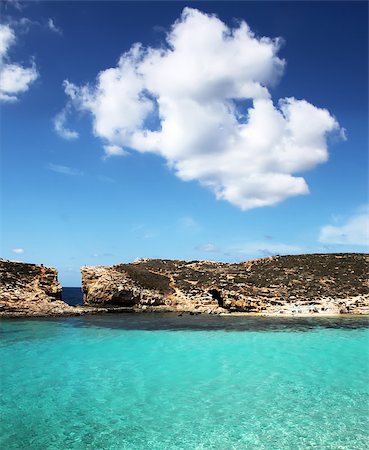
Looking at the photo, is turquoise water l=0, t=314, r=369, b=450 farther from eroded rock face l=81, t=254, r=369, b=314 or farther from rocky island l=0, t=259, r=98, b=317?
eroded rock face l=81, t=254, r=369, b=314

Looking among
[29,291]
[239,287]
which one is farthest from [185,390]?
[239,287]

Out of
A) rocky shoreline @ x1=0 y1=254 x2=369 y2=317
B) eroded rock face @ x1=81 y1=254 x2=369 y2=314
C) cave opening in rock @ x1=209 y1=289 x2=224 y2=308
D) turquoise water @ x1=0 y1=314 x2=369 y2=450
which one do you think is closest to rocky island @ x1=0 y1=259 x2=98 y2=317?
rocky shoreline @ x1=0 y1=254 x2=369 y2=317

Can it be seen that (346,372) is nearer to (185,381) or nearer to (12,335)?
(185,381)

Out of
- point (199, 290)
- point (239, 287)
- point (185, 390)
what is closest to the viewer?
point (185, 390)

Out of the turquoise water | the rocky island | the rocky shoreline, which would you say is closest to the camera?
the turquoise water

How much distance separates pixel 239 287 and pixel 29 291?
26840mm

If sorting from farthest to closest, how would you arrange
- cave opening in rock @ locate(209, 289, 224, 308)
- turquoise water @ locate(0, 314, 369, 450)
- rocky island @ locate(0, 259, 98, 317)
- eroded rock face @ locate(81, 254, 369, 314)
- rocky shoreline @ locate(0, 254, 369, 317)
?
cave opening in rock @ locate(209, 289, 224, 308)
eroded rock face @ locate(81, 254, 369, 314)
rocky shoreline @ locate(0, 254, 369, 317)
rocky island @ locate(0, 259, 98, 317)
turquoise water @ locate(0, 314, 369, 450)

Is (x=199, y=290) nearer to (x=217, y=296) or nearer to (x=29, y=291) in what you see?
(x=217, y=296)

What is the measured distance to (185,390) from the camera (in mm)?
15836

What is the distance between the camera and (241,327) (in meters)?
34.3

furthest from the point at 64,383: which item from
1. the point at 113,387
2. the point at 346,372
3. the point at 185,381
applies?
the point at 346,372

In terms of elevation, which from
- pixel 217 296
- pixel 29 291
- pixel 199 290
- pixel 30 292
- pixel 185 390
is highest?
pixel 29 291

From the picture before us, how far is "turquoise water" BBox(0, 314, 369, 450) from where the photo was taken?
11.2 meters

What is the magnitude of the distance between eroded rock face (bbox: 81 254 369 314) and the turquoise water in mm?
15587
